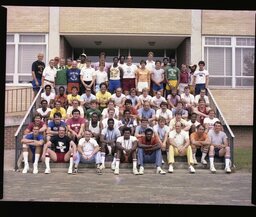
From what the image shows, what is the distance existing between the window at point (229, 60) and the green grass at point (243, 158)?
3065 mm

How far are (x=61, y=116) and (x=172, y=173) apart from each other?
365 centimetres

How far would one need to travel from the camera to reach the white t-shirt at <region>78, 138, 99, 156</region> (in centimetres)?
1367

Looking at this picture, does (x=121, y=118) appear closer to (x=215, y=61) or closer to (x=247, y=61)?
(x=215, y=61)

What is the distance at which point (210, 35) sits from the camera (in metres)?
21.0

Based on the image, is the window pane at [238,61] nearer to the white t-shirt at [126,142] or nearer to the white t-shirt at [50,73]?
the white t-shirt at [50,73]

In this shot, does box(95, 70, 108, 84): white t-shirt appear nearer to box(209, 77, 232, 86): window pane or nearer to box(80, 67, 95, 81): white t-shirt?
box(80, 67, 95, 81): white t-shirt

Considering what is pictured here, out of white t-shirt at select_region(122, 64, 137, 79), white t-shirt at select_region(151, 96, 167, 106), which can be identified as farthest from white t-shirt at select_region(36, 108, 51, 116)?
white t-shirt at select_region(151, 96, 167, 106)

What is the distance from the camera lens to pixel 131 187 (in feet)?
35.5

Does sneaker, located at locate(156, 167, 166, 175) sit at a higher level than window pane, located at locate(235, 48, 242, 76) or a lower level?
lower

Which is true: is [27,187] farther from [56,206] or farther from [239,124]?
[239,124]

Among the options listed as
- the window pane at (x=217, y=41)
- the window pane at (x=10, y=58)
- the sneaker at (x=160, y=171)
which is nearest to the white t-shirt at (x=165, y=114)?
the sneaker at (x=160, y=171)

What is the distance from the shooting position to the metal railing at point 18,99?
2033 centimetres

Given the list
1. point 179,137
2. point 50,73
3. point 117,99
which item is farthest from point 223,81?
point 50,73

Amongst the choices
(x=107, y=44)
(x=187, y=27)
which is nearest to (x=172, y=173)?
(x=187, y=27)
